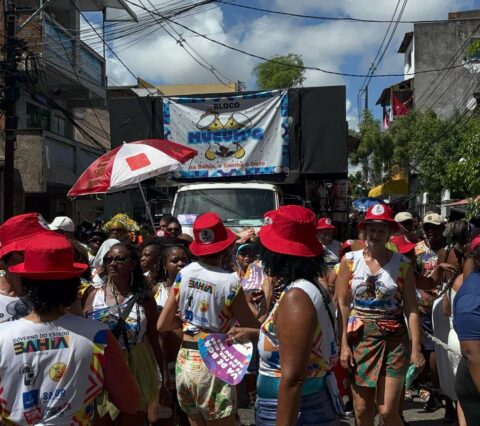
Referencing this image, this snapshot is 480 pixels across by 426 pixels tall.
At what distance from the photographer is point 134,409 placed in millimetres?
2682

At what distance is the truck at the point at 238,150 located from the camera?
1073 centimetres

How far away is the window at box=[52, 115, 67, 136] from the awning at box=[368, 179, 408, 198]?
54.2 feet

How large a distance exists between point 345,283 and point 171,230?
13.1 ft

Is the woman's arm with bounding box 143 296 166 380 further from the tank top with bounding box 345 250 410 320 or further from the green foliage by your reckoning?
the green foliage

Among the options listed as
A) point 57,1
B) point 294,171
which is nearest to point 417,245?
point 294,171

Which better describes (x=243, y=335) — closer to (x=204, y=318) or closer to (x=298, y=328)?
(x=204, y=318)

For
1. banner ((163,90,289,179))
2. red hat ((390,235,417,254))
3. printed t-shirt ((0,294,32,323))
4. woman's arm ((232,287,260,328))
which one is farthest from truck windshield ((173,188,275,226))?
printed t-shirt ((0,294,32,323))

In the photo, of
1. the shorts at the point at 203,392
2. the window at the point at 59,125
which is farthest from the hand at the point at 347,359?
the window at the point at 59,125

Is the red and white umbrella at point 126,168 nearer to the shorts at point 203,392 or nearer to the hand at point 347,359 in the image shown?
the hand at point 347,359

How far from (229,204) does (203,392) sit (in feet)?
22.0

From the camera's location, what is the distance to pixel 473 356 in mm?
3230

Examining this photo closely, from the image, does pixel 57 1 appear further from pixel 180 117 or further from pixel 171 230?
pixel 171 230

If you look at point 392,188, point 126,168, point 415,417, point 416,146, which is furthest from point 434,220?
point 392,188

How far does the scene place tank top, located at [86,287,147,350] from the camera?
423 cm
